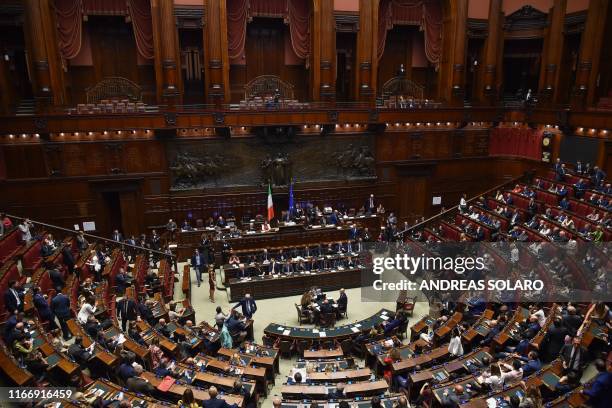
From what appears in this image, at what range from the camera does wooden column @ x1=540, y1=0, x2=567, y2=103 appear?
20266mm

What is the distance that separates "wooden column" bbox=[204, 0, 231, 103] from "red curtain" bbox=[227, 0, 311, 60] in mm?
1154

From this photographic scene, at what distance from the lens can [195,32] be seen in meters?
20.8

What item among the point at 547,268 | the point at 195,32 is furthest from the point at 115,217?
the point at 547,268

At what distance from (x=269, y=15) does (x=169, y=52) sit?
501 cm

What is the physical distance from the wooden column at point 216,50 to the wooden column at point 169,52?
1312 millimetres

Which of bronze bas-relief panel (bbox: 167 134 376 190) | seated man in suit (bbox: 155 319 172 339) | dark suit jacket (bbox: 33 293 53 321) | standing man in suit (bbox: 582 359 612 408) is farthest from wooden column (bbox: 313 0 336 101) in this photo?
standing man in suit (bbox: 582 359 612 408)

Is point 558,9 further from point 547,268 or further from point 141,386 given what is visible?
point 141,386

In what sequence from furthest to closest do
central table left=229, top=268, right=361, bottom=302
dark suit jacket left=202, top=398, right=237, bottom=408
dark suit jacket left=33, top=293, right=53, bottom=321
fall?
central table left=229, top=268, right=361, bottom=302, dark suit jacket left=33, top=293, right=53, bottom=321, dark suit jacket left=202, top=398, right=237, bottom=408

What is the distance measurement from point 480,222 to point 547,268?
4017 millimetres

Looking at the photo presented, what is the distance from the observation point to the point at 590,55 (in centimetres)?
1895

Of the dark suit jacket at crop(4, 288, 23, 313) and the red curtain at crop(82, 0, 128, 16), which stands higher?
the red curtain at crop(82, 0, 128, 16)

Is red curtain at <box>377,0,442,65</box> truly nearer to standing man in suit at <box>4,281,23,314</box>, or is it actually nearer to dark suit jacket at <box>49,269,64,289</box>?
dark suit jacket at <box>49,269,64,289</box>

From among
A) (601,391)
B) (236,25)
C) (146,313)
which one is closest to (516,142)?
(236,25)

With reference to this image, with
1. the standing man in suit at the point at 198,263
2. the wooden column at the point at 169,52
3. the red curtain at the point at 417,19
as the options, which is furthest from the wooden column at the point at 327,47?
the standing man in suit at the point at 198,263
